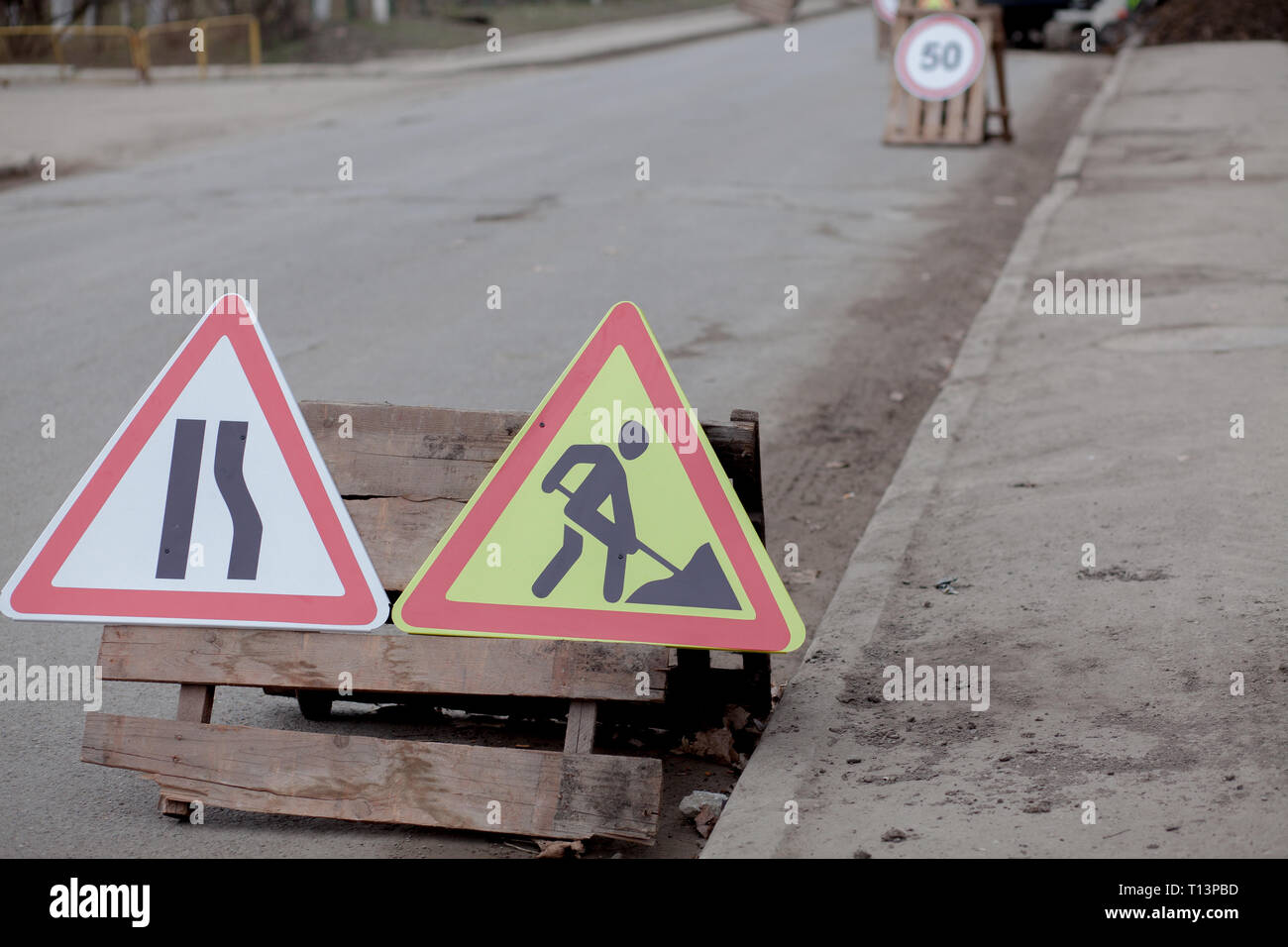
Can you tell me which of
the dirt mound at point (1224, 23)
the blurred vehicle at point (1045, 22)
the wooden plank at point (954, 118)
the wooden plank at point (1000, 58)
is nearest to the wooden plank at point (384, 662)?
the wooden plank at point (954, 118)

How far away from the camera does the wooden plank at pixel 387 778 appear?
3.49m

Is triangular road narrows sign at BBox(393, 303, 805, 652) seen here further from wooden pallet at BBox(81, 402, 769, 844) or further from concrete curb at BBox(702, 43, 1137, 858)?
concrete curb at BBox(702, 43, 1137, 858)

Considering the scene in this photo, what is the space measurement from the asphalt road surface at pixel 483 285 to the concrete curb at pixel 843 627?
21 centimetres

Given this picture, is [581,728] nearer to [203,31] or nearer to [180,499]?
[180,499]

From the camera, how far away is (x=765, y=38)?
32.4m

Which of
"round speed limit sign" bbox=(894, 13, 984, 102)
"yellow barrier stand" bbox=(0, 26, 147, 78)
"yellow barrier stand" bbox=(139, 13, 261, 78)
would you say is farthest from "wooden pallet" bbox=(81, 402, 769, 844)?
"yellow barrier stand" bbox=(139, 13, 261, 78)

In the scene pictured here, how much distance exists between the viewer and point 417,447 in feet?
13.0

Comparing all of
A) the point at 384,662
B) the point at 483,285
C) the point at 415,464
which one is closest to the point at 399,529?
the point at 415,464

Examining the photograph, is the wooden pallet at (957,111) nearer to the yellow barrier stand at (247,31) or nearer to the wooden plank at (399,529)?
the wooden plank at (399,529)

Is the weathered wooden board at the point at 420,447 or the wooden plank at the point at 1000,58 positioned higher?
the wooden plank at the point at 1000,58

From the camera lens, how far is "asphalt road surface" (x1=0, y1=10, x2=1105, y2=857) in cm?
438

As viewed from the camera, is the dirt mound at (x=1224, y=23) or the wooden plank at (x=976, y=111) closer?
the wooden plank at (x=976, y=111)

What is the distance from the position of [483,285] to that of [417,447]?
242 inches
